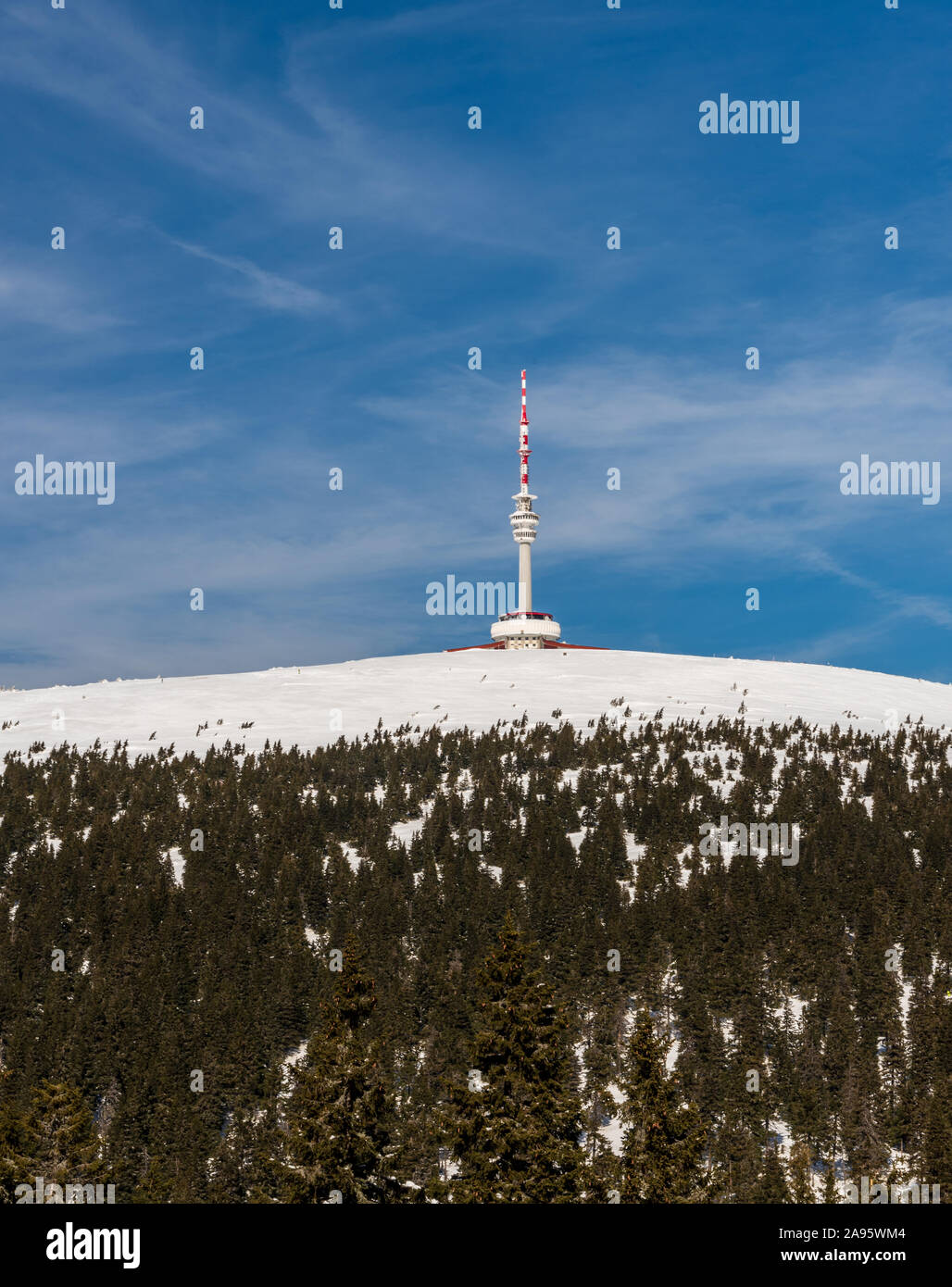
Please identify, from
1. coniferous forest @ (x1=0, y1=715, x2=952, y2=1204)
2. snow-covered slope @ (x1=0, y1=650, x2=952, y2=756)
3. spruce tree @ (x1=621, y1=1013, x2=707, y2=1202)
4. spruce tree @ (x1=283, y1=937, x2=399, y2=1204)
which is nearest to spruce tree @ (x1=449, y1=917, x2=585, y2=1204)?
coniferous forest @ (x1=0, y1=715, x2=952, y2=1204)

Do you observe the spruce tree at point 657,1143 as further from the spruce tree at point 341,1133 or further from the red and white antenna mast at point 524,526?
the red and white antenna mast at point 524,526

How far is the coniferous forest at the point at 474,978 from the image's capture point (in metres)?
28.5

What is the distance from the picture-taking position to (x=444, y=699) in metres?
102

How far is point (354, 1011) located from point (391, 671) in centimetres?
9206

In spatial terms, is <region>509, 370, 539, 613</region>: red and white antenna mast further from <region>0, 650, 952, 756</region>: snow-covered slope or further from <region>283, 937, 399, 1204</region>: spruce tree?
<region>283, 937, 399, 1204</region>: spruce tree

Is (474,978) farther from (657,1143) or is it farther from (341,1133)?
(341,1133)

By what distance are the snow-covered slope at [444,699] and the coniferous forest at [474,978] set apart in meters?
12.3

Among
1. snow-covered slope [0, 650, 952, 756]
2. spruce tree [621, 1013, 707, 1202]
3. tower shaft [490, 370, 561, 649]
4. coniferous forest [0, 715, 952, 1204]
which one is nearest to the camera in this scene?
spruce tree [621, 1013, 707, 1202]

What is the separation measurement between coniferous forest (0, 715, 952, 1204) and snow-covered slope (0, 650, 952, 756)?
12.3 metres

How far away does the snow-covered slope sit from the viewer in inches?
3607

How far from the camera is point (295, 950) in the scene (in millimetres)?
54531

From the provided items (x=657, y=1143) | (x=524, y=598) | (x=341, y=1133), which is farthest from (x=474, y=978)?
(x=524, y=598)

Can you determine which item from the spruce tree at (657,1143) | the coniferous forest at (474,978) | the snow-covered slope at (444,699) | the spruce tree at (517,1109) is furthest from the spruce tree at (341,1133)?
the snow-covered slope at (444,699)

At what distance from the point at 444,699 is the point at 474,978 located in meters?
51.7
